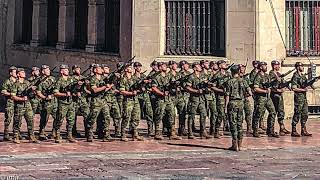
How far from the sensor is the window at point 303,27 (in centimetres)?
1783

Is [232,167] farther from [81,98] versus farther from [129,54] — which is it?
[129,54]

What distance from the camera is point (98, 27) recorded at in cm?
2012

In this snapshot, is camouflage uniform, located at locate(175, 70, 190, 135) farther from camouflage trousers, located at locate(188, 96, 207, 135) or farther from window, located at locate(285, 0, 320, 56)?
window, located at locate(285, 0, 320, 56)

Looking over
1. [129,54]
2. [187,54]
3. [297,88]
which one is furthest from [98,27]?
[297,88]

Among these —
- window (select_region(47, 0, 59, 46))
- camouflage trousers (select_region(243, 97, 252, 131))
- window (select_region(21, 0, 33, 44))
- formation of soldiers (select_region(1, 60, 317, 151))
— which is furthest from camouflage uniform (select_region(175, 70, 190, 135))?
window (select_region(21, 0, 33, 44))

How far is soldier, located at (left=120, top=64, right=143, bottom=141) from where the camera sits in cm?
1303

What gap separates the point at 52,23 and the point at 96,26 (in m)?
4.26

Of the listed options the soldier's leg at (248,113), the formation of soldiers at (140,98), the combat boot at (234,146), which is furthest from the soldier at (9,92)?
the soldier's leg at (248,113)

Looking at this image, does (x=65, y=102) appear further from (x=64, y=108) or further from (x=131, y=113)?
(x=131, y=113)

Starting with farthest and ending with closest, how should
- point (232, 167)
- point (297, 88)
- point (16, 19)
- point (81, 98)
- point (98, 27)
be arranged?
1. point (16, 19)
2. point (98, 27)
3. point (297, 88)
4. point (81, 98)
5. point (232, 167)

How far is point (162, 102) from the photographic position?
13.3m

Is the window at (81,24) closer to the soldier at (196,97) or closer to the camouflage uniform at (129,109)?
the camouflage uniform at (129,109)

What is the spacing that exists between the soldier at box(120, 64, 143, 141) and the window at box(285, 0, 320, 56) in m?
6.66

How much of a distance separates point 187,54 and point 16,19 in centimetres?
1122
